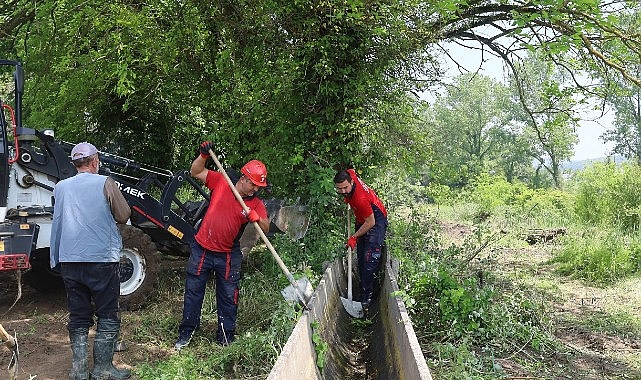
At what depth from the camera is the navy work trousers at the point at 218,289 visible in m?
6.52

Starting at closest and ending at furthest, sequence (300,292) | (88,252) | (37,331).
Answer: (88,252) → (300,292) → (37,331)

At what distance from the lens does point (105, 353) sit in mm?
5617

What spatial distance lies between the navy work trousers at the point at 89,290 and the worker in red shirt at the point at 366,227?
3423mm

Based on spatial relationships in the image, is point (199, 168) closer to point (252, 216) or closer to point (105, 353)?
point (252, 216)

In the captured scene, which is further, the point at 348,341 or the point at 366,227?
the point at 366,227

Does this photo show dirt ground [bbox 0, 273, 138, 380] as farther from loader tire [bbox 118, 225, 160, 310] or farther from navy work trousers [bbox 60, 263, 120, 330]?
loader tire [bbox 118, 225, 160, 310]

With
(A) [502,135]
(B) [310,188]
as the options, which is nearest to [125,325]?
(B) [310,188]

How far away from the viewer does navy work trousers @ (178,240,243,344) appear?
6.52 metres

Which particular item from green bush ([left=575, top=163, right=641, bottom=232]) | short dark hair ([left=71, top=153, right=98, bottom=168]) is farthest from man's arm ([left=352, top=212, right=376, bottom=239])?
green bush ([left=575, top=163, right=641, bottom=232])

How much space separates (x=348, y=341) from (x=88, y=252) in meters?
3.37

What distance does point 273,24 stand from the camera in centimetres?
1030

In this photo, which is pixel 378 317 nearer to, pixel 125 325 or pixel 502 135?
pixel 125 325

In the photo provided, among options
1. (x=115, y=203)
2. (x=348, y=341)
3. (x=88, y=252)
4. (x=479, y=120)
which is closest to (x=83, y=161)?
(x=115, y=203)

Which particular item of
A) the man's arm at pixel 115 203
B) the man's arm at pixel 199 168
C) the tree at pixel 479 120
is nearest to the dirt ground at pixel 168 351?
the man's arm at pixel 115 203
